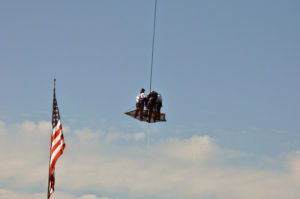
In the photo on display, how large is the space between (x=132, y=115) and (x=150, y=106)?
6.31ft

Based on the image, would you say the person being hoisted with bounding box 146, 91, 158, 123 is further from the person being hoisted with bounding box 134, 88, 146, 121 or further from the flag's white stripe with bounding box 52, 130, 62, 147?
the flag's white stripe with bounding box 52, 130, 62, 147

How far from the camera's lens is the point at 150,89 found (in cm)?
4547

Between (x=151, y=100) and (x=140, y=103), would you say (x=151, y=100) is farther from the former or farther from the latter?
(x=140, y=103)

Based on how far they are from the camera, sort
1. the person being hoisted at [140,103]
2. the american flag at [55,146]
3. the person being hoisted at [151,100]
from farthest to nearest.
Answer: the person being hoisted at [140,103] < the person being hoisted at [151,100] < the american flag at [55,146]

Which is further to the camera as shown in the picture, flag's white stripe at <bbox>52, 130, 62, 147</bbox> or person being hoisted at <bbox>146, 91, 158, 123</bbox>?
person being hoisted at <bbox>146, 91, 158, 123</bbox>

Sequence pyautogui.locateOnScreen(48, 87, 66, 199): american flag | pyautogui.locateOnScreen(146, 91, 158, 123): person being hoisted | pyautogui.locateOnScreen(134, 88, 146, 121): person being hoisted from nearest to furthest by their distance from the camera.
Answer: pyautogui.locateOnScreen(48, 87, 66, 199): american flag, pyautogui.locateOnScreen(146, 91, 158, 123): person being hoisted, pyautogui.locateOnScreen(134, 88, 146, 121): person being hoisted

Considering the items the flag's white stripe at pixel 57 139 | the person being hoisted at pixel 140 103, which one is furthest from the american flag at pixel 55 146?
the person being hoisted at pixel 140 103

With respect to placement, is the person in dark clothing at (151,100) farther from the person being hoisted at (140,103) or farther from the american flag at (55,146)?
the american flag at (55,146)

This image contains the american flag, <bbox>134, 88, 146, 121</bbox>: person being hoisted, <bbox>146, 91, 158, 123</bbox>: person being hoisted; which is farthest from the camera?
<bbox>134, 88, 146, 121</bbox>: person being hoisted

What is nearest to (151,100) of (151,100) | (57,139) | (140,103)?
(151,100)

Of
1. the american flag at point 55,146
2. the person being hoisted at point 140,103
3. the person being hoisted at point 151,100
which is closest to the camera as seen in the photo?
the american flag at point 55,146

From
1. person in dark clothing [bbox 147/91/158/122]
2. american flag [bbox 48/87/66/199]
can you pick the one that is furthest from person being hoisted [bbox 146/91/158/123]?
american flag [bbox 48/87/66/199]

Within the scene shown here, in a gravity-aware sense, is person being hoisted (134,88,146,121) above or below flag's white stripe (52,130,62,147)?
above

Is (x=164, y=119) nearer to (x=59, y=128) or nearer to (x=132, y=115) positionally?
(x=132, y=115)
